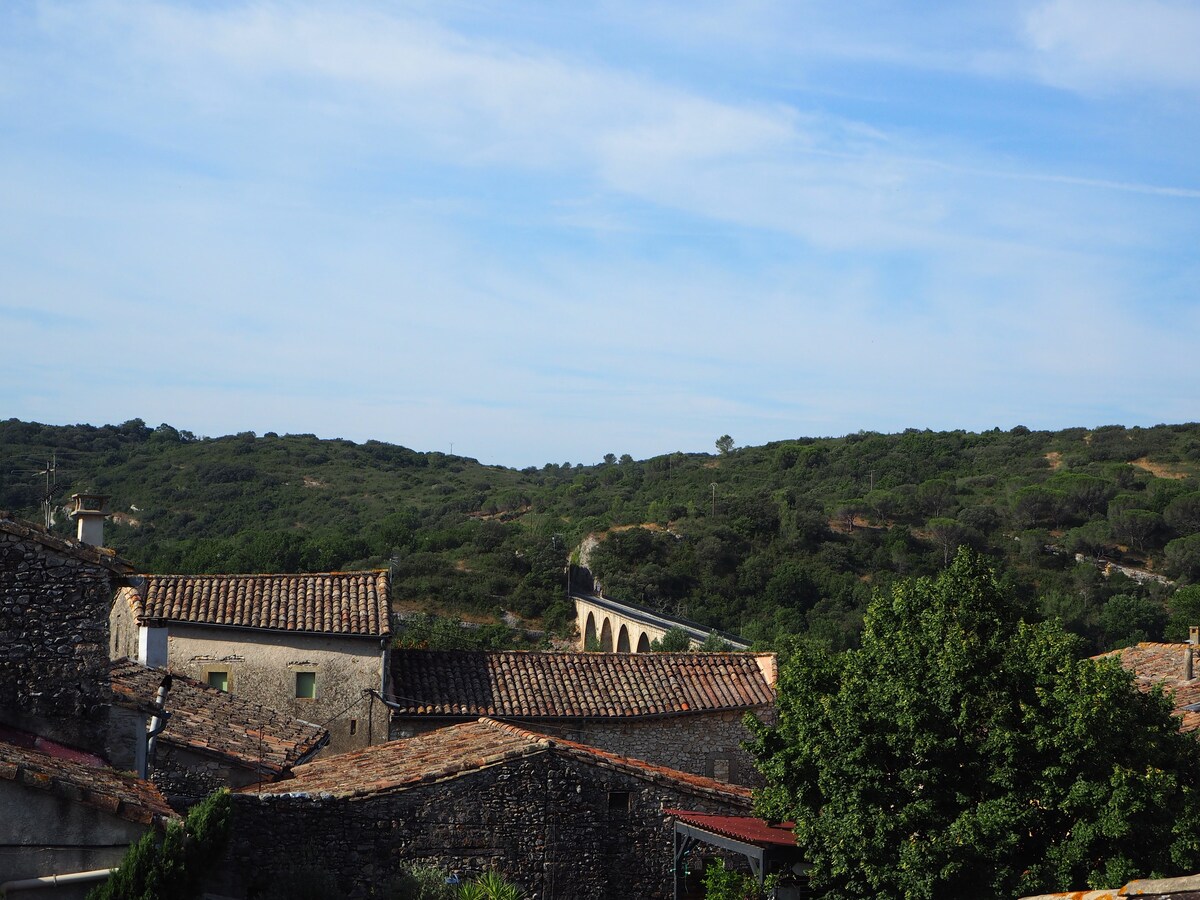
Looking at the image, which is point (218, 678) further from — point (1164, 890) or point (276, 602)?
point (1164, 890)

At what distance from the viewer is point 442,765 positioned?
14.0 metres

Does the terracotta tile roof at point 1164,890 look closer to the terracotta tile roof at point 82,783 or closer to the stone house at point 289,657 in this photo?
the terracotta tile roof at point 82,783

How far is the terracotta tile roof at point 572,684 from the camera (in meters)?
21.0

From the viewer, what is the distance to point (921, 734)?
12969 millimetres

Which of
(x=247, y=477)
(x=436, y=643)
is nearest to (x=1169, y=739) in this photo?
(x=436, y=643)

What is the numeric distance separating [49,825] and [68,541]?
267 centimetres

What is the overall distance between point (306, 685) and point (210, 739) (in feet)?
17.8

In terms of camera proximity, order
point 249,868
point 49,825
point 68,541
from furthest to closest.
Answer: point 249,868
point 68,541
point 49,825

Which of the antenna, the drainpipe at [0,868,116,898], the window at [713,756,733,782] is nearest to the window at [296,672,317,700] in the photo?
the antenna

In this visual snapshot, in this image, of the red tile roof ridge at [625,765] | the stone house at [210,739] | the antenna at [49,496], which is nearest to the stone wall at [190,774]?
the stone house at [210,739]

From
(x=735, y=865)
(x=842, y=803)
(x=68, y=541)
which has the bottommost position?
(x=735, y=865)

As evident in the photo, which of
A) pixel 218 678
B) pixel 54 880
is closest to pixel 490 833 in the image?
pixel 54 880

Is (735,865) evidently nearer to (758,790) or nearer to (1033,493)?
(758,790)

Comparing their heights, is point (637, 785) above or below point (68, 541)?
below
